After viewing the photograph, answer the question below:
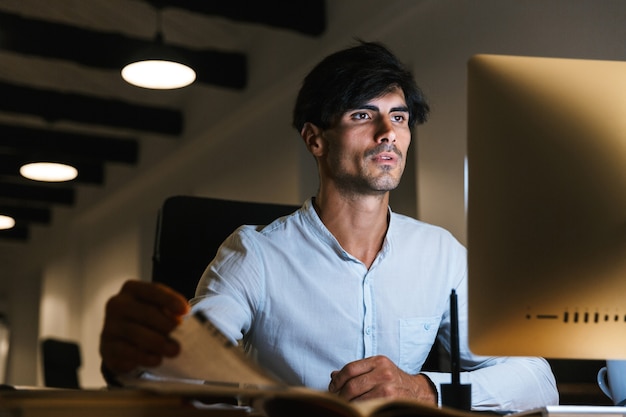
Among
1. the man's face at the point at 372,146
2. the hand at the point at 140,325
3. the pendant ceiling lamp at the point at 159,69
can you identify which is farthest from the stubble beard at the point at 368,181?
the pendant ceiling lamp at the point at 159,69

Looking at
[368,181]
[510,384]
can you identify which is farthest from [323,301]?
[510,384]

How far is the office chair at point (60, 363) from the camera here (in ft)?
9.59

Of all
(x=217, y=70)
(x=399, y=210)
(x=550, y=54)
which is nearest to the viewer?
(x=550, y=54)

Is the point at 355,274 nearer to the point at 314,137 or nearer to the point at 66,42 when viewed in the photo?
the point at 314,137

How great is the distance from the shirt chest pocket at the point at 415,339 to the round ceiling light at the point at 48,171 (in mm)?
5670

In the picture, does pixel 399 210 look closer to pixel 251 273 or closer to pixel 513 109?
pixel 251 273

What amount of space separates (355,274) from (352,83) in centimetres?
46

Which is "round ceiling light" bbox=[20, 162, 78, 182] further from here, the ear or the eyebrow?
the eyebrow

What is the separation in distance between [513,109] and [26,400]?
1.78ft

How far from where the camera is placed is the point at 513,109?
920 millimetres

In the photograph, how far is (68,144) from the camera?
28.0 feet

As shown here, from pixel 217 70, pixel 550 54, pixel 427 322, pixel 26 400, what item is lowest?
pixel 26 400

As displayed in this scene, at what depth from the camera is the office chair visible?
115 inches

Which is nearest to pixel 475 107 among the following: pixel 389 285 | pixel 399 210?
pixel 389 285
